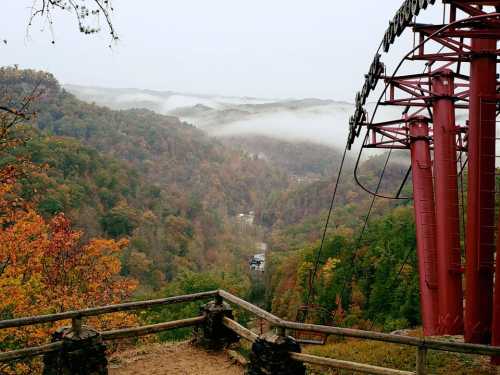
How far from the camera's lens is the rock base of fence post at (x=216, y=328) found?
8.57m

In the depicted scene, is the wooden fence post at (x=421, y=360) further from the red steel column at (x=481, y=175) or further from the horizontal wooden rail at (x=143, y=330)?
the red steel column at (x=481, y=175)

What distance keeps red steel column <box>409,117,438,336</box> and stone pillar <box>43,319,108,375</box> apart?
29.1 feet

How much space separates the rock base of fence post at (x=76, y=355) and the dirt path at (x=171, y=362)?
109 centimetres

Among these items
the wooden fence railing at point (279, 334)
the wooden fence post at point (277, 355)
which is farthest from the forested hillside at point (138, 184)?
the wooden fence post at point (277, 355)

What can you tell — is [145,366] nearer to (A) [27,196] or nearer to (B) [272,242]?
(A) [27,196]

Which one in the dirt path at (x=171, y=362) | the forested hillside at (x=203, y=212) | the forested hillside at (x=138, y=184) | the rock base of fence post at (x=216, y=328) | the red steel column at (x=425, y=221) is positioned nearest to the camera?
the dirt path at (x=171, y=362)

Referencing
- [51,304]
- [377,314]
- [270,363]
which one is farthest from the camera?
[377,314]

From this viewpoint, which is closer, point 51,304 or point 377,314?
point 51,304

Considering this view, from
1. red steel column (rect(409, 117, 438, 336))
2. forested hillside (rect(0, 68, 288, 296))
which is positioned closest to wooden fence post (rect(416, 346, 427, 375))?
red steel column (rect(409, 117, 438, 336))

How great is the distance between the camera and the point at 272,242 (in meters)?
112

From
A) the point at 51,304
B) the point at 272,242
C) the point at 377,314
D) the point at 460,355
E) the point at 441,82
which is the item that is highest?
the point at 441,82

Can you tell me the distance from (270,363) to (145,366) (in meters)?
2.55

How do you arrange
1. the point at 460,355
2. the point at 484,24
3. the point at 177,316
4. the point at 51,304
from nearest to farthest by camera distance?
the point at 484,24, the point at 460,355, the point at 51,304, the point at 177,316

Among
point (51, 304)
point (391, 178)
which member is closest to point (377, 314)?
point (51, 304)
